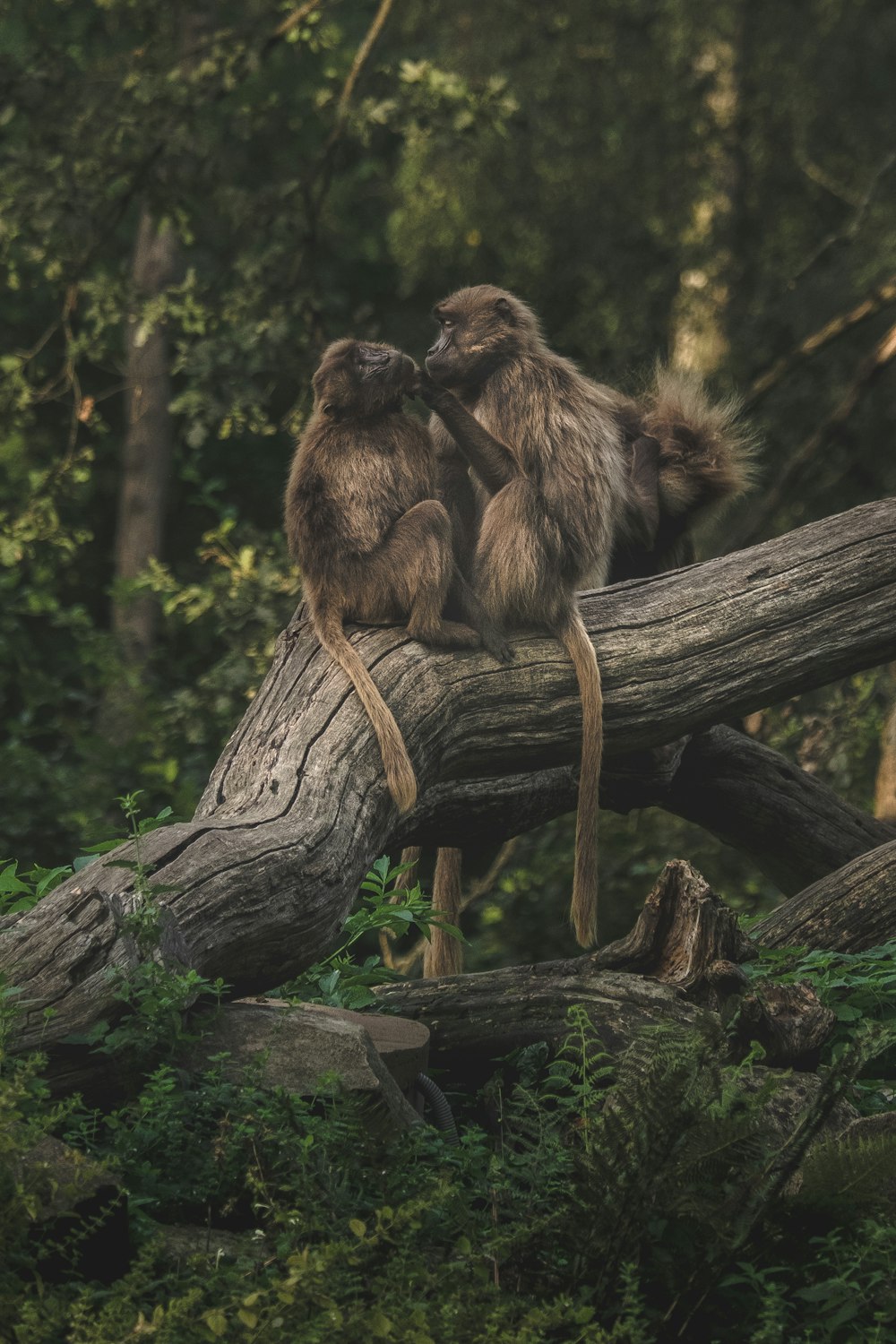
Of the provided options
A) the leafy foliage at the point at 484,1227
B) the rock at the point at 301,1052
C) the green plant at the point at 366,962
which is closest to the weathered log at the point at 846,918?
the green plant at the point at 366,962

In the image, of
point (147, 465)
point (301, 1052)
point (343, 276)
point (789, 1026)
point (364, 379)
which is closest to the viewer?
point (301, 1052)

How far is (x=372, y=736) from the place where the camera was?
446 cm

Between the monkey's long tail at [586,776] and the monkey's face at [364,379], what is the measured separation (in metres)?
0.89

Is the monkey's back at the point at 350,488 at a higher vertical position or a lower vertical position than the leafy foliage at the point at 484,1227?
higher

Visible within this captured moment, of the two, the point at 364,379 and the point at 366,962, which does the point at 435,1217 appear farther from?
the point at 364,379

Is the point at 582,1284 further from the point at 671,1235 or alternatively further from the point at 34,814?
the point at 34,814

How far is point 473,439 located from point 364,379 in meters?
0.38

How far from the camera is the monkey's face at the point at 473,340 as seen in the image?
17.2 ft

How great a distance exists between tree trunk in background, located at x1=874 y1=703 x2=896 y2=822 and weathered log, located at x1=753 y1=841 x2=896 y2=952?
5.48 feet

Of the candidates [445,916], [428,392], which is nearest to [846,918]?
[445,916]

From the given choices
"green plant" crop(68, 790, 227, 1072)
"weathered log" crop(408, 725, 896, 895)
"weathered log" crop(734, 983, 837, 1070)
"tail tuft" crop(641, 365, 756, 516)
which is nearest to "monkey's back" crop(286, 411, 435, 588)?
"weathered log" crop(408, 725, 896, 895)

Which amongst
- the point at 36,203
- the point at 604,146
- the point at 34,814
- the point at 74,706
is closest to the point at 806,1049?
the point at 36,203

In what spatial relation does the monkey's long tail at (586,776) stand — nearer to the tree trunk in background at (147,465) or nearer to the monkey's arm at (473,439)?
the monkey's arm at (473,439)

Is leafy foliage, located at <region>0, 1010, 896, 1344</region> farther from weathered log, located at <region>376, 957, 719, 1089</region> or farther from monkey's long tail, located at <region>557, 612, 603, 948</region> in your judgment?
monkey's long tail, located at <region>557, 612, 603, 948</region>
